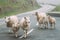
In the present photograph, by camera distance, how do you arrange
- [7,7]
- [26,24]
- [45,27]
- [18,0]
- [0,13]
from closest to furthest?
[26,24], [45,27], [0,13], [7,7], [18,0]

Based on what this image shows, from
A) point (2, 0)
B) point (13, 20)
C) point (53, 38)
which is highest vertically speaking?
point (2, 0)

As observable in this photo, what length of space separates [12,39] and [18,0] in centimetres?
3237

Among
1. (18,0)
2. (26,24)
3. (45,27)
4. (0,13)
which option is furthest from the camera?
(18,0)

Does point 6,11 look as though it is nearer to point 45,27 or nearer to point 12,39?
point 45,27

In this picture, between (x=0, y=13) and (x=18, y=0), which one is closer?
(x=0, y=13)

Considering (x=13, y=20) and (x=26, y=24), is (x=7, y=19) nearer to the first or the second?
(x=13, y=20)

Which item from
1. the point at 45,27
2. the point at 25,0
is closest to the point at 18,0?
the point at 25,0

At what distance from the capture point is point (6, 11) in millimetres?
36062

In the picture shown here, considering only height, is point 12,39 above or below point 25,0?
below

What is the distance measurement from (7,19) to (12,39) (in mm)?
2300

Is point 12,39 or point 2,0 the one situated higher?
point 2,0

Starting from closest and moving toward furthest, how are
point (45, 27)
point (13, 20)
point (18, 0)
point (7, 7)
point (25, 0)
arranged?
point (13, 20) < point (45, 27) < point (7, 7) < point (18, 0) < point (25, 0)

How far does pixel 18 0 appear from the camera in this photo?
47.7 m

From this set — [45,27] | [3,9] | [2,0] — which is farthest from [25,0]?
[45,27]
